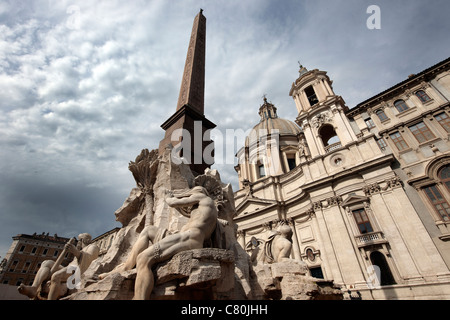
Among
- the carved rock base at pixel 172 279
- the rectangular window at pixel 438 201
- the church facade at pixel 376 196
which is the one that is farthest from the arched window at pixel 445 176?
the carved rock base at pixel 172 279

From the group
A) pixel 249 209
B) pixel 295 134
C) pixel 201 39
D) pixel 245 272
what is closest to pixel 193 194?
pixel 245 272

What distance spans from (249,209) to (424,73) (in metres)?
18.7

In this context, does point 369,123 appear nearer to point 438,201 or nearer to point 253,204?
point 438,201

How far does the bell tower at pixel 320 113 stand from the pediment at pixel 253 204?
6459 mm

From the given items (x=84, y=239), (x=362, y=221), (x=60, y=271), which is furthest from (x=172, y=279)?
(x=362, y=221)

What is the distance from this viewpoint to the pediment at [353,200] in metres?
15.2

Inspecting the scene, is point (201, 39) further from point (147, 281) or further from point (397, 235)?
point (397, 235)

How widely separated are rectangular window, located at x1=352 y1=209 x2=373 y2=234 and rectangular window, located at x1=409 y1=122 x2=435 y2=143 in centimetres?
627

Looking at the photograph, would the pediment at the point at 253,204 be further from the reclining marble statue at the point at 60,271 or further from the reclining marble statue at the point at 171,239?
the reclining marble statue at the point at 171,239

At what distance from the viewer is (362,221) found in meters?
14.9

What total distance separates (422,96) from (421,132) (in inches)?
125

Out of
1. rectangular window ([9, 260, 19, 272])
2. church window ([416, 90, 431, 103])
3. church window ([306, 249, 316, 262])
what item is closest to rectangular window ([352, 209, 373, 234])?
church window ([306, 249, 316, 262])

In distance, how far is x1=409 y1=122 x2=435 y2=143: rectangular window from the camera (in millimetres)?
14359

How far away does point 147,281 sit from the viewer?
2668 mm
